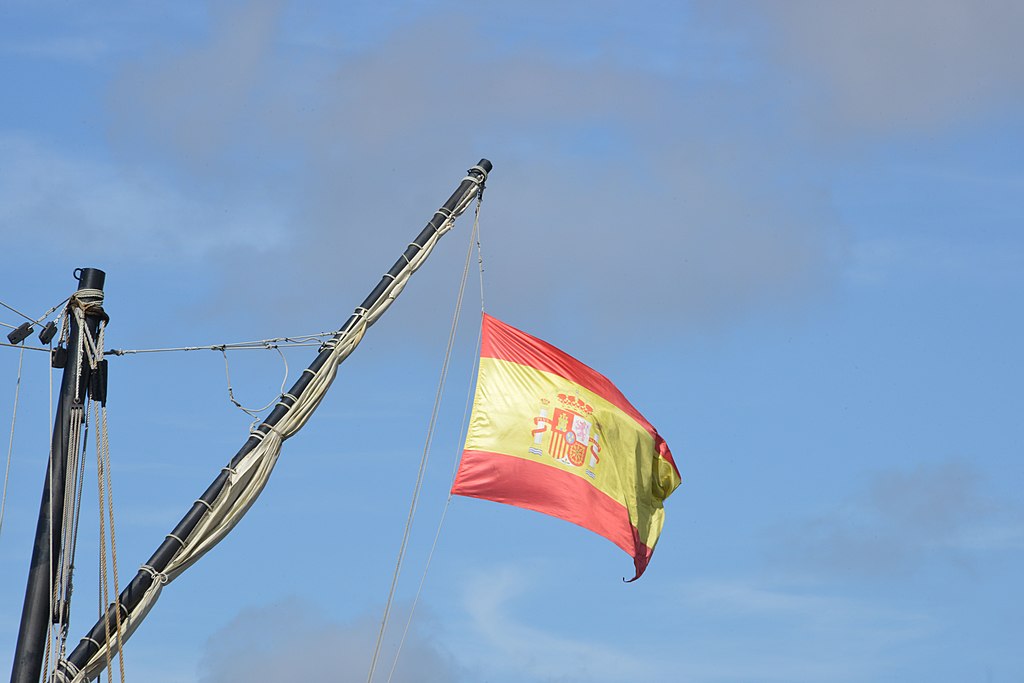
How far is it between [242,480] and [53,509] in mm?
4001

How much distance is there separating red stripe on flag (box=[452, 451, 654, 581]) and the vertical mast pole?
29.9ft

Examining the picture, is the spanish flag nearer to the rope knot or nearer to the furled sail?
the furled sail

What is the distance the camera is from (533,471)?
40188mm

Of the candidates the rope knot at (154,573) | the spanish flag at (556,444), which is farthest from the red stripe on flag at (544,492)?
the rope knot at (154,573)

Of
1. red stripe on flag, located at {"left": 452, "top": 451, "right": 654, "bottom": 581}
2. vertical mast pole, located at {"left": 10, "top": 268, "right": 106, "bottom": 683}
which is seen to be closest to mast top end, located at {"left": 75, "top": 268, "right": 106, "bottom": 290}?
vertical mast pole, located at {"left": 10, "top": 268, "right": 106, "bottom": 683}

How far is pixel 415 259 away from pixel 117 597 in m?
11.1

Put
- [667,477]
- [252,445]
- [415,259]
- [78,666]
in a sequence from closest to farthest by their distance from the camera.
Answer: [78,666], [252,445], [415,259], [667,477]

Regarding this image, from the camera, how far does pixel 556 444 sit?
40844 millimetres

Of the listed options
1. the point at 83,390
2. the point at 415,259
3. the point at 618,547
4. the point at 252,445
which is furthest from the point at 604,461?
the point at 83,390

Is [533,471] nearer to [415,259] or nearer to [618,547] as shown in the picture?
[618,547]

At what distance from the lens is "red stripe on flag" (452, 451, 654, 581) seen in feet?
129

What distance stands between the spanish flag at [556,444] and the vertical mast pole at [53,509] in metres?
9.17

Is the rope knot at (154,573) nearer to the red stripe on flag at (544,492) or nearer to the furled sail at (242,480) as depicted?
the furled sail at (242,480)

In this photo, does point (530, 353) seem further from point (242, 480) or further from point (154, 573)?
point (154, 573)
